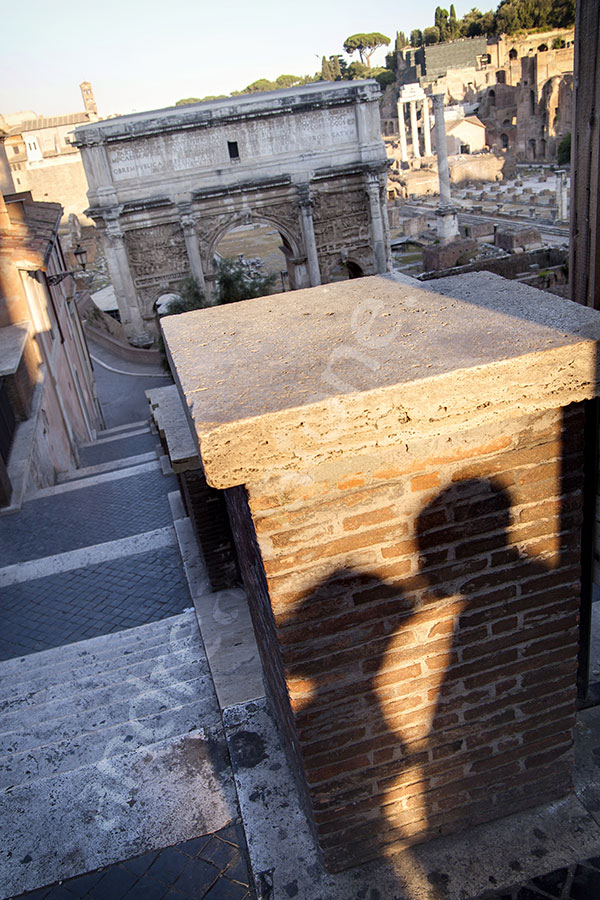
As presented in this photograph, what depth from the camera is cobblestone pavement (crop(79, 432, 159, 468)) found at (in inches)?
556

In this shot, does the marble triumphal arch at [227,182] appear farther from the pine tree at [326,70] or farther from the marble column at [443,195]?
the pine tree at [326,70]

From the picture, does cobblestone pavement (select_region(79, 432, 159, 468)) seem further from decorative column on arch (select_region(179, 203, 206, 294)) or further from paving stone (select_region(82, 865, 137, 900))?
paving stone (select_region(82, 865, 137, 900))

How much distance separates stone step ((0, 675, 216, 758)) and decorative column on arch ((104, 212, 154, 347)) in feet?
68.8

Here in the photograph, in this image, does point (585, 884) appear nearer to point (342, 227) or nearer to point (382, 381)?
point (382, 381)

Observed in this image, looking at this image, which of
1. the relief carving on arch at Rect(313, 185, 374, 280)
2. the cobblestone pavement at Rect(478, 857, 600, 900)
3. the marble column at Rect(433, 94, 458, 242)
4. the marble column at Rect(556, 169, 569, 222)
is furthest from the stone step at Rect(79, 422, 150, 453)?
the marble column at Rect(556, 169, 569, 222)

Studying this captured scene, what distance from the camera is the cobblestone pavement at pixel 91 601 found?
593cm

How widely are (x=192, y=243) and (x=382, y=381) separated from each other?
2295cm

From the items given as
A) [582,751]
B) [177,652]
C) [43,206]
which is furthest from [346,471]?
[43,206]

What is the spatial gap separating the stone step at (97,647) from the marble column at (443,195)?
28334 millimetres

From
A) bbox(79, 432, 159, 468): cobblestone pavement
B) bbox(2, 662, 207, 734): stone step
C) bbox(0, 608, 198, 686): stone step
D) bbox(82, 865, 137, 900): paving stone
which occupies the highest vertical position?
bbox(82, 865, 137, 900): paving stone

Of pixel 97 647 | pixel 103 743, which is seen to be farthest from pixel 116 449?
pixel 103 743

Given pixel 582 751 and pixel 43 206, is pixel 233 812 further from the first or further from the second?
pixel 43 206

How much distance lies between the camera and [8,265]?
12.3 m

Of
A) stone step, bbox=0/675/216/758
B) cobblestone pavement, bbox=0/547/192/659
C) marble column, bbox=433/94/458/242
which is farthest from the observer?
marble column, bbox=433/94/458/242
